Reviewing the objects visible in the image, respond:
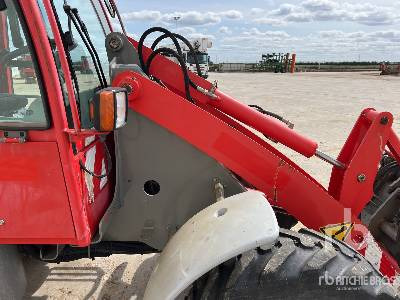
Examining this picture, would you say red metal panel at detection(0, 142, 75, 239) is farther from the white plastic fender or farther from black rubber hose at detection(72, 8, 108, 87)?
black rubber hose at detection(72, 8, 108, 87)

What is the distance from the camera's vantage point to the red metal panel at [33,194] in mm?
2098

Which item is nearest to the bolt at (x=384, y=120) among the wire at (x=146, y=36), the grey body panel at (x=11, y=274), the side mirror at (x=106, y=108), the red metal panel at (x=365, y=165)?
the red metal panel at (x=365, y=165)

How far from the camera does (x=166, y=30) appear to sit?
288cm

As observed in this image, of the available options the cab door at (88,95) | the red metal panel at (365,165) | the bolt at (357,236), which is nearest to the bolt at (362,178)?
the red metal panel at (365,165)

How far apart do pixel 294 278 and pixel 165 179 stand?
1041 mm

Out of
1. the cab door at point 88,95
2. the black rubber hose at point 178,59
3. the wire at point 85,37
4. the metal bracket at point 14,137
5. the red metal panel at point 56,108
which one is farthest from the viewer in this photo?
the black rubber hose at point 178,59

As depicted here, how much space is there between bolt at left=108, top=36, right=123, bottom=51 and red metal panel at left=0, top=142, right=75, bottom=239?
3.26 ft

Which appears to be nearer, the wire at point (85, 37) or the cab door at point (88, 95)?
the cab door at point (88, 95)

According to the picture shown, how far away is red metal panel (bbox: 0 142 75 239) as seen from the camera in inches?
82.6

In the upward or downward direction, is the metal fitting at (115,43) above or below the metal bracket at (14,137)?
above

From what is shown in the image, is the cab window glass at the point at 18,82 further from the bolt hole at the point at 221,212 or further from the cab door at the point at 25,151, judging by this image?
the bolt hole at the point at 221,212

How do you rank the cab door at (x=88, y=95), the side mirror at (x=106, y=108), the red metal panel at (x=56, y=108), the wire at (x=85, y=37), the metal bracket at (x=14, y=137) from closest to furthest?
the side mirror at (x=106, y=108) → the red metal panel at (x=56, y=108) → the metal bracket at (x=14, y=137) → the cab door at (x=88, y=95) → the wire at (x=85, y=37)

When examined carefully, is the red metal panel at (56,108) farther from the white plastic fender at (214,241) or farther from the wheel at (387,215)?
the wheel at (387,215)

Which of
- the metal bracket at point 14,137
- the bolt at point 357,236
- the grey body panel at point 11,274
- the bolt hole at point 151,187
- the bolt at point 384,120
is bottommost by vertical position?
the grey body panel at point 11,274
